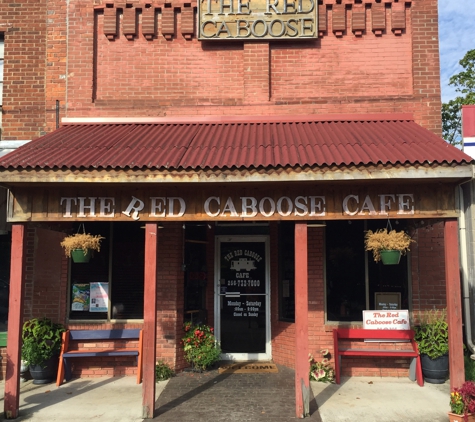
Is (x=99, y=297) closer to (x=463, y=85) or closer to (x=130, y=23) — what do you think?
(x=130, y=23)

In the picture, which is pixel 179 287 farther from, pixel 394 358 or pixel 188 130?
pixel 394 358

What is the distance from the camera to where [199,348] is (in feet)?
25.1

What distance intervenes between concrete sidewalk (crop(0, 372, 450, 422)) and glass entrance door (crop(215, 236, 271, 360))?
844 millimetres

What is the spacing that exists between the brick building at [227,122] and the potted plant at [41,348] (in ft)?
1.20

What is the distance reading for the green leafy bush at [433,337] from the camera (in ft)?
22.8

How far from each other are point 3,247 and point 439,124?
7909 mm

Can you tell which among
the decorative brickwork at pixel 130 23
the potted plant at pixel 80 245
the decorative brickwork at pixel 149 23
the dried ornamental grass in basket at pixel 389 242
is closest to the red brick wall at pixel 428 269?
the dried ornamental grass in basket at pixel 389 242

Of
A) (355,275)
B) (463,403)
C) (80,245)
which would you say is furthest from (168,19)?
(463,403)

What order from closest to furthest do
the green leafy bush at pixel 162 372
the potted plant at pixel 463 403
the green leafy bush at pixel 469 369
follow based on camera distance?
1. the potted plant at pixel 463 403
2. the green leafy bush at pixel 469 369
3. the green leafy bush at pixel 162 372

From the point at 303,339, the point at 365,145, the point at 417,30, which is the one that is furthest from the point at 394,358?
the point at 417,30

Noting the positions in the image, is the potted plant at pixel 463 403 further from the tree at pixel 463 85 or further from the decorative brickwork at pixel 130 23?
the tree at pixel 463 85

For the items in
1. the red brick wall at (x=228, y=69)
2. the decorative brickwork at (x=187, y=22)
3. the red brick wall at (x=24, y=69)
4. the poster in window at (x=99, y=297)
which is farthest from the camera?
the red brick wall at (x=24, y=69)

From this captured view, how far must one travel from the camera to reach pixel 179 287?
7750 mm

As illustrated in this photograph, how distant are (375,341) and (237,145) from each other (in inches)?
156
